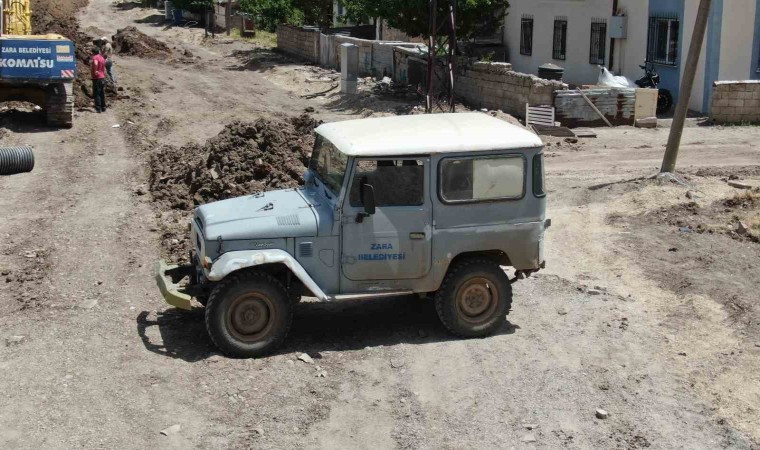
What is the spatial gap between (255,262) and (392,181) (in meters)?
1.57

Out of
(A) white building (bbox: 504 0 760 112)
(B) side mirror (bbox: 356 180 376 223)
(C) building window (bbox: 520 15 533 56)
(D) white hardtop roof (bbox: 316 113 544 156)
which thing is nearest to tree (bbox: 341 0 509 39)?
(A) white building (bbox: 504 0 760 112)

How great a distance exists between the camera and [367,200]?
371 inches

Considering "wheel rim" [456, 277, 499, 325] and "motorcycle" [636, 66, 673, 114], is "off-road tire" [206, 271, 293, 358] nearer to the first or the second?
"wheel rim" [456, 277, 499, 325]

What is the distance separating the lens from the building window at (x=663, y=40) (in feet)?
87.5

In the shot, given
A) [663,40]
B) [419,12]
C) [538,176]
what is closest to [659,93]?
[663,40]

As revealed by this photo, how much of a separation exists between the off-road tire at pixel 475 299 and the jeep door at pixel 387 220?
48 cm

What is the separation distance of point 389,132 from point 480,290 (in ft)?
6.23

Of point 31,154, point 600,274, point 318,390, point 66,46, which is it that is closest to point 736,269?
point 600,274

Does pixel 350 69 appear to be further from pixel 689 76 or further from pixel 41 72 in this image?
pixel 689 76

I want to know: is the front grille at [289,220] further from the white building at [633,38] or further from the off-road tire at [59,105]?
the white building at [633,38]

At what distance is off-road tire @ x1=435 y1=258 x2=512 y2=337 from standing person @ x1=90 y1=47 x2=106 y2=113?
18.3 m

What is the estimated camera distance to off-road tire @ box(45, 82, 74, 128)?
2344 centimetres

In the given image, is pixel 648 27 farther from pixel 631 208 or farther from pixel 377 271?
pixel 377 271

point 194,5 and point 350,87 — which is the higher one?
point 194,5
